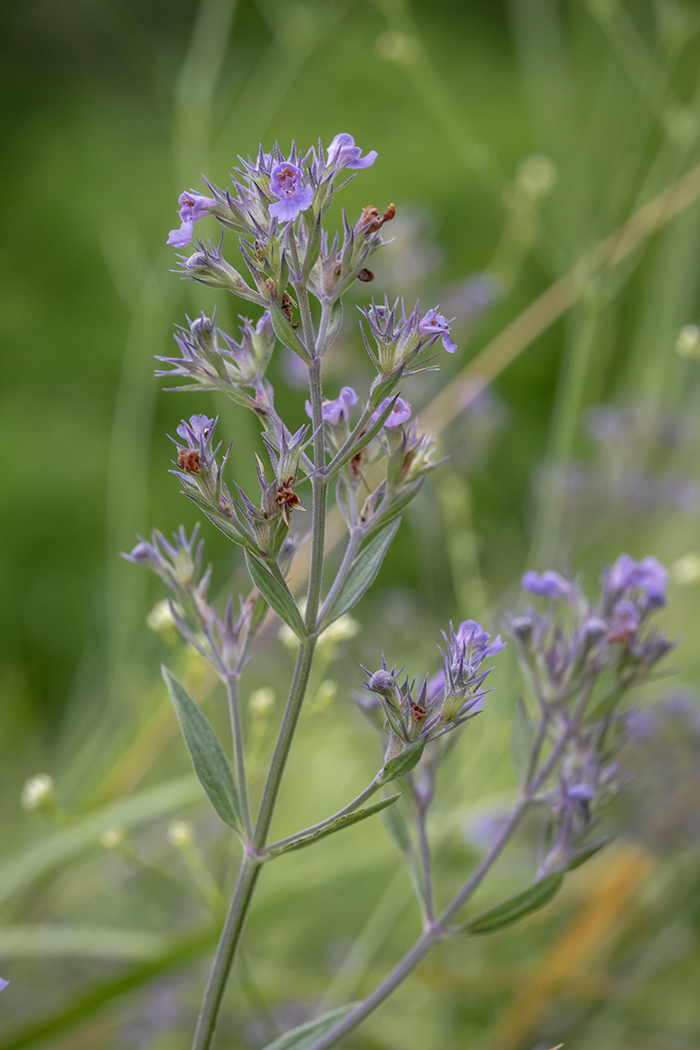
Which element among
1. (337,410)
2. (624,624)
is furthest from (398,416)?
(624,624)

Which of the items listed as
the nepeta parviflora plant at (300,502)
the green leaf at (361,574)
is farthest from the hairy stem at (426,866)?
the green leaf at (361,574)

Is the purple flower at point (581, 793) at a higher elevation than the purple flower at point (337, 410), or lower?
lower

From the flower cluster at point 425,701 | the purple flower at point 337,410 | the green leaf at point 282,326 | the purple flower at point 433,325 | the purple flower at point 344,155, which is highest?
the purple flower at point 344,155

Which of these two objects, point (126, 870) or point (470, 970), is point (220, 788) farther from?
point (126, 870)

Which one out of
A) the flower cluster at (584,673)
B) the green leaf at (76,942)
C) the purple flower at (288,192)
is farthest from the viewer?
the green leaf at (76,942)

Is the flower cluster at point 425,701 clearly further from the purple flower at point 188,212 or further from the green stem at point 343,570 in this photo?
the purple flower at point 188,212

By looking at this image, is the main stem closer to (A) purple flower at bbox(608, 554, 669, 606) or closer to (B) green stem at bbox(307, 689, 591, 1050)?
(B) green stem at bbox(307, 689, 591, 1050)

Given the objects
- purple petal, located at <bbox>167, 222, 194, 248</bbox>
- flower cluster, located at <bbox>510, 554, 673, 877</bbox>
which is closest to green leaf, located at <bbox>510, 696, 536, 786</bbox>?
flower cluster, located at <bbox>510, 554, 673, 877</bbox>
